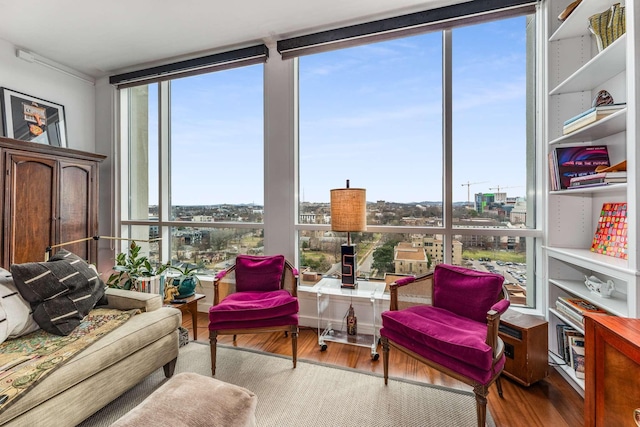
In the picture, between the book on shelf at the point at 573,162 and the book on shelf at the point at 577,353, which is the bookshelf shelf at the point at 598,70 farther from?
the book on shelf at the point at 577,353

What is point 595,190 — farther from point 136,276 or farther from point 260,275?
point 136,276

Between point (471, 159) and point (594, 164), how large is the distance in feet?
2.63

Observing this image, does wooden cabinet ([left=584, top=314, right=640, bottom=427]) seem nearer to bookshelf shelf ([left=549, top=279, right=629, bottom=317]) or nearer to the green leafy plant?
bookshelf shelf ([left=549, top=279, right=629, bottom=317])

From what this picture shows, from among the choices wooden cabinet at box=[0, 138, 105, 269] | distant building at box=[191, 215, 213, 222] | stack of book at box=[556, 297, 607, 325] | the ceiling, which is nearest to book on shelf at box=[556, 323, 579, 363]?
stack of book at box=[556, 297, 607, 325]

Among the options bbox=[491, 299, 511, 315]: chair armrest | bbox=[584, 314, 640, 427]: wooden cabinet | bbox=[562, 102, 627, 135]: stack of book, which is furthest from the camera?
bbox=[562, 102, 627, 135]: stack of book

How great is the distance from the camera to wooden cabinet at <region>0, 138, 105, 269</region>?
2535 millimetres

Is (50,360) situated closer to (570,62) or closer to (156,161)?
(156,161)

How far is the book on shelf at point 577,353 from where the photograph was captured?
1.85 m

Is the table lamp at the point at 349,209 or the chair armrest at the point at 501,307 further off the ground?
the table lamp at the point at 349,209

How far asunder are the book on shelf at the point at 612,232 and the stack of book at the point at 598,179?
0.82 feet

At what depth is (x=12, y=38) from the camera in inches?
114

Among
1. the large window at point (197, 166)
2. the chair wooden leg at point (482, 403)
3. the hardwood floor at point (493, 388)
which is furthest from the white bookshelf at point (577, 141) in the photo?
the large window at point (197, 166)

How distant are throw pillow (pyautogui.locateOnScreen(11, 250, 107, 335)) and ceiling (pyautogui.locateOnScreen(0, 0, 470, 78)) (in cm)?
219

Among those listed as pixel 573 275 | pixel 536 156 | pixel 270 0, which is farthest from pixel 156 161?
pixel 573 275
